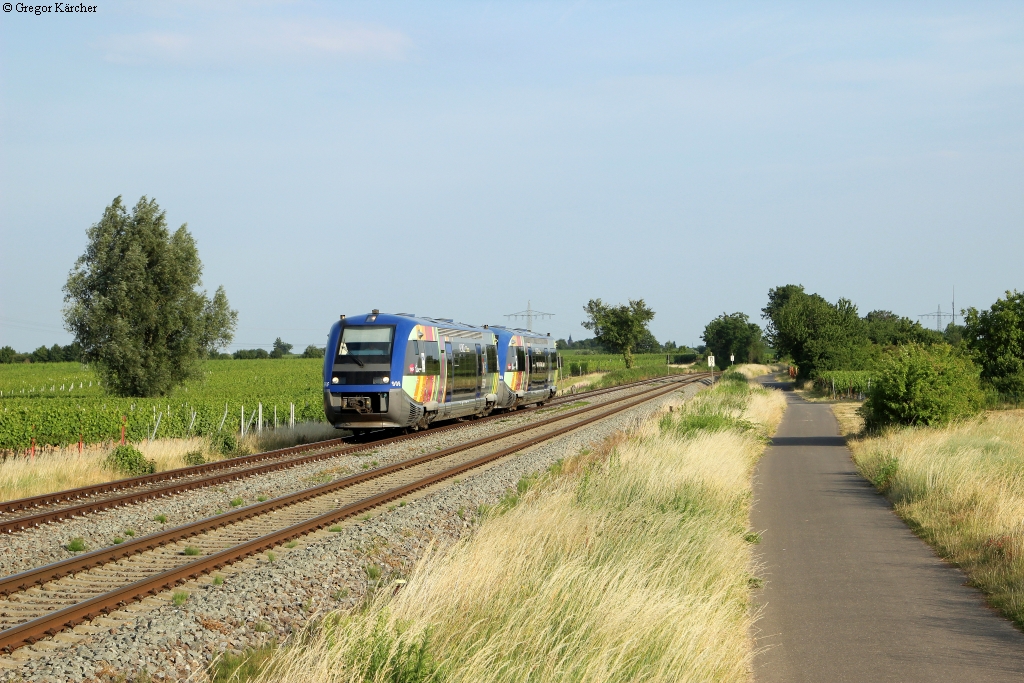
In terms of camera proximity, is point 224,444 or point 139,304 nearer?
point 224,444

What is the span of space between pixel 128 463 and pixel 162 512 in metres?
5.91

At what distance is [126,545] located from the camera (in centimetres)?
1146

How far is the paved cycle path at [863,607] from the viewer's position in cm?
706

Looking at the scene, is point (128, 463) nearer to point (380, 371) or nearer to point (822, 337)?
point (380, 371)

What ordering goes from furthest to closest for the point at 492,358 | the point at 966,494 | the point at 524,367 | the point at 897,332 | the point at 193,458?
the point at 897,332, the point at 524,367, the point at 492,358, the point at 193,458, the point at 966,494

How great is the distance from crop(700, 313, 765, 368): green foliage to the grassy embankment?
14552 cm

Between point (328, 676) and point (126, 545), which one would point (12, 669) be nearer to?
point (328, 676)

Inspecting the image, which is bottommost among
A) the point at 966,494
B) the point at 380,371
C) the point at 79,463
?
the point at 79,463

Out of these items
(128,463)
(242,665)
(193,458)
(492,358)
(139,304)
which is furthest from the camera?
(139,304)

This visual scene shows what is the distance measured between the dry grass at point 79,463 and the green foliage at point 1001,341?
24.1 meters

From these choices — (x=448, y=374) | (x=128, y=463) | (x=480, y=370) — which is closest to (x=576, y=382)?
(x=480, y=370)

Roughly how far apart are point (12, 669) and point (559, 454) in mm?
16531

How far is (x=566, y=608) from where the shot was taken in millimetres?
7254

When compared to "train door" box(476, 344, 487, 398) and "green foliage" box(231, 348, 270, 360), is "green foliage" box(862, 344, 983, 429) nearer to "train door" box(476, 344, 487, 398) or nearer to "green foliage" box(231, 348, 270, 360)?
"train door" box(476, 344, 487, 398)
